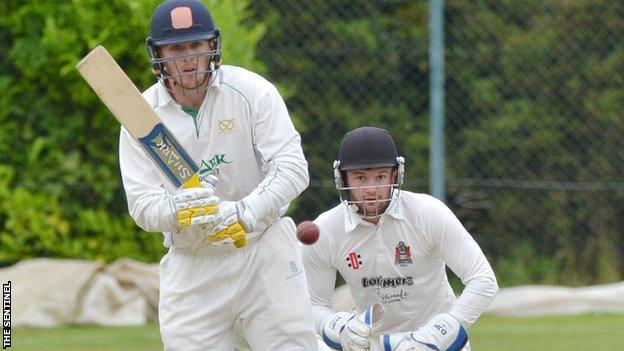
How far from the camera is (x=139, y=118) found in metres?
5.03

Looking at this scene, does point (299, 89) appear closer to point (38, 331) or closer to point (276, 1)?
point (276, 1)

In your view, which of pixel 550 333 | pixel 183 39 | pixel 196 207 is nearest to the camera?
pixel 196 207

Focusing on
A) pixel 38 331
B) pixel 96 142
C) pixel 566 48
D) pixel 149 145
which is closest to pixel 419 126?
pixel 566 48

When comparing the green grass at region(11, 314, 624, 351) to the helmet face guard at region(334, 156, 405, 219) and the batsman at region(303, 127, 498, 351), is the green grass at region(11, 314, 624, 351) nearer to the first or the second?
the batsman at region(303, 127, 498, 351)

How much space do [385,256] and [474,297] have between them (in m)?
0.43

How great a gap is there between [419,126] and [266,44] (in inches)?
48.8

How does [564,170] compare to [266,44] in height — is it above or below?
below

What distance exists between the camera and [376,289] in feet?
18.4

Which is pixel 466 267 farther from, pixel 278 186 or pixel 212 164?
pixel 212 164

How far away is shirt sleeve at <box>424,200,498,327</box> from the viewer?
5293mm

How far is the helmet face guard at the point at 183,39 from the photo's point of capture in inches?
201

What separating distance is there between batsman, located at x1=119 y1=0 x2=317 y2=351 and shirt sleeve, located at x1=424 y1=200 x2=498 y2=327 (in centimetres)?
56

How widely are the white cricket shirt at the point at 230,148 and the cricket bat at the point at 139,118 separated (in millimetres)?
86

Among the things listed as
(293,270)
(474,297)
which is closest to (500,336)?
(474,297)
